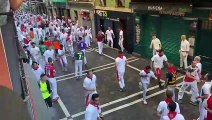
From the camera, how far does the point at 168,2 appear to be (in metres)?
15.4

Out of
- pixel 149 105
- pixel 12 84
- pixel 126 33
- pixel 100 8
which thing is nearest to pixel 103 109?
pixel 149 105

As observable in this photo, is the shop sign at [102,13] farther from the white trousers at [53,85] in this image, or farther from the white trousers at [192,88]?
the white trousers at [192,88]

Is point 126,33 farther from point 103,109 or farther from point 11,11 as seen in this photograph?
point 11,11

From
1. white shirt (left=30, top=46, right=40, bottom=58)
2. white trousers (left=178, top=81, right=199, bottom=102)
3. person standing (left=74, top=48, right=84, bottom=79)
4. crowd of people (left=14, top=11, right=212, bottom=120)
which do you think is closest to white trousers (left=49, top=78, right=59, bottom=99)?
crowd of people (left=14, top=11, right=212, bottom=120)

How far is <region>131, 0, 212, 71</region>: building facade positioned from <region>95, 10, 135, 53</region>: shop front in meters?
0.80

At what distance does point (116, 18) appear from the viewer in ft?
72.5

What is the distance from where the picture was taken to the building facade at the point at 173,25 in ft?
44.0

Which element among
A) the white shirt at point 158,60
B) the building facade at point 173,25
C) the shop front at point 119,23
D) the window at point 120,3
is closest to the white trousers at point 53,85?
the white shirt at point 158,60

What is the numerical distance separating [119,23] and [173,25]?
6.88m

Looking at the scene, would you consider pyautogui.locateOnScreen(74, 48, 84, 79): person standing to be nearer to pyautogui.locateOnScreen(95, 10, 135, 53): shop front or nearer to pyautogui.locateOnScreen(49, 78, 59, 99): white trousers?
pyautogui.locateOnScreen(49, 78, 59, 99): white trousers

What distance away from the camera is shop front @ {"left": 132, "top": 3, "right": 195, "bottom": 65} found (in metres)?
14.4

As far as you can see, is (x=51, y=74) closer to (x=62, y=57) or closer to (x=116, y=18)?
(x=62, y=57)

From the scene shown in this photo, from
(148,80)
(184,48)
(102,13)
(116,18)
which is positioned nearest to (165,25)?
(184,48)

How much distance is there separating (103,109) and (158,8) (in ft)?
28.8
